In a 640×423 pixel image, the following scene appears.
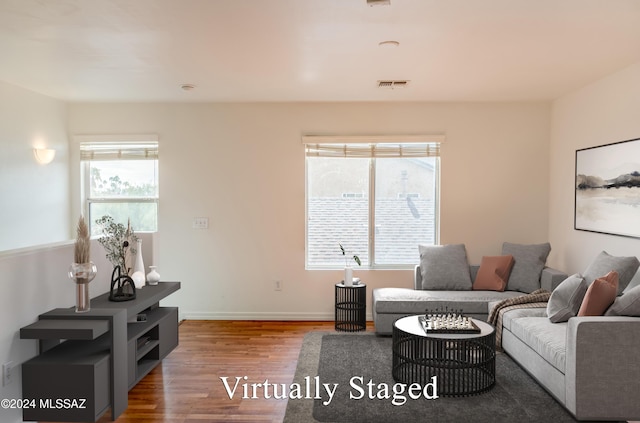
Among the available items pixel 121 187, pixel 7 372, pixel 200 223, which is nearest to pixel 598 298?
pixel 7 372

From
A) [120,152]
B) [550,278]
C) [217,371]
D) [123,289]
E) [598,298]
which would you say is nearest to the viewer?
[598,298]

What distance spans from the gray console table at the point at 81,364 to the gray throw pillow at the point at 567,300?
10.1ft

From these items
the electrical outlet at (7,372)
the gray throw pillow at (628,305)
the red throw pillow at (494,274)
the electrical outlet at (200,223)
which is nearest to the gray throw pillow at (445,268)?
the red throw pillow at (494,274)

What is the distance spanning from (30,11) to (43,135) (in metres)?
2.67

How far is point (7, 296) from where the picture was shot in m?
2.71

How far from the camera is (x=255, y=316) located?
559cm

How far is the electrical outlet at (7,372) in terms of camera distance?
8.84ft

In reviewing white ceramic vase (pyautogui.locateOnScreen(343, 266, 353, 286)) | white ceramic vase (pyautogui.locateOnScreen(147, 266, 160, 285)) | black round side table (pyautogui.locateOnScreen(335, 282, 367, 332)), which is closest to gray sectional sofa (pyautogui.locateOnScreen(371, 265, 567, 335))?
black round side table (pyautogui.locateOnScreen(335, 282, 367, 332))

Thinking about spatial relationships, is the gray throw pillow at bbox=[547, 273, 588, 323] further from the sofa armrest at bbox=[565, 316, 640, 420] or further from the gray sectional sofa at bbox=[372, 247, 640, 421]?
the sofa armrest at bbox=[565, 316, 640, 420]

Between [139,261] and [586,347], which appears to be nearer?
[586,347]

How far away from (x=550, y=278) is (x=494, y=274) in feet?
1.74

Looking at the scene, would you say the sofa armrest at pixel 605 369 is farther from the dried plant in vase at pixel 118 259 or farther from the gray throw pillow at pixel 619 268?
the dried plant in vase at pixel 118 259

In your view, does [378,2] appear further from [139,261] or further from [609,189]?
[609,189]

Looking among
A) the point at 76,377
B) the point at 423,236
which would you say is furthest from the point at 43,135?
the point at 423,236
